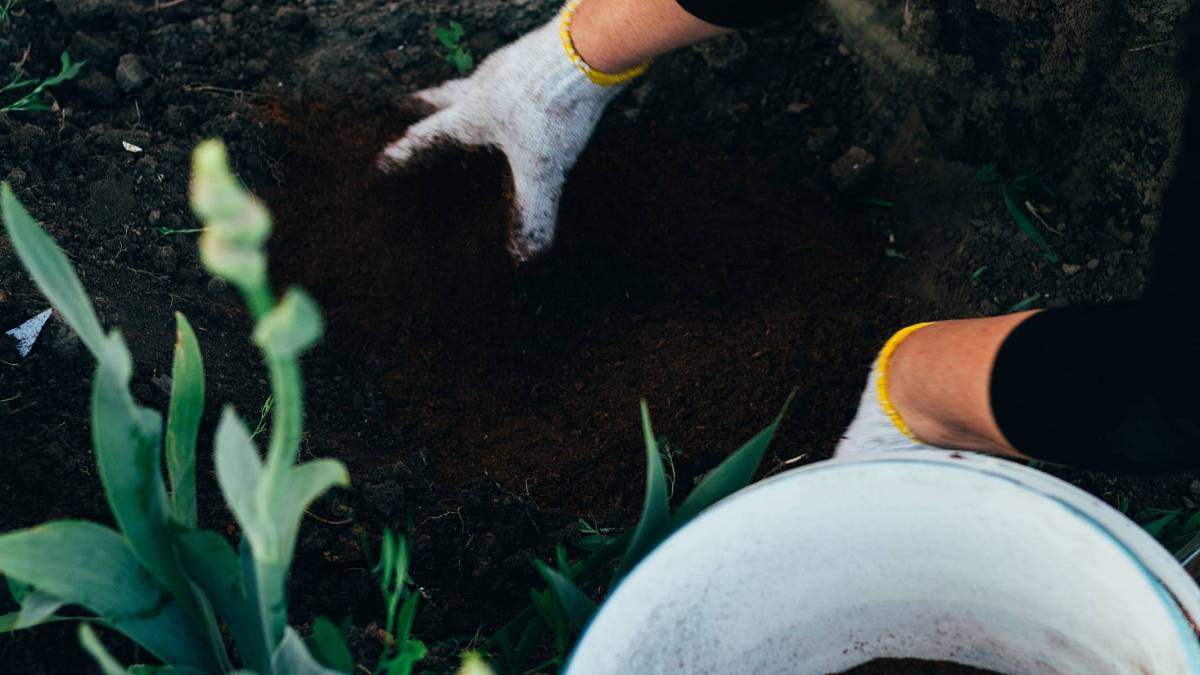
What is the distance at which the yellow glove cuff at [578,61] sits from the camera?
156 cm

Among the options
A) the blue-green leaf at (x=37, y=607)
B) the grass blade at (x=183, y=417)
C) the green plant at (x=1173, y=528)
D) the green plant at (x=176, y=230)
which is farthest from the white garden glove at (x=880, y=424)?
the green plant at (x=176, y=230)

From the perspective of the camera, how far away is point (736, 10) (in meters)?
1.34

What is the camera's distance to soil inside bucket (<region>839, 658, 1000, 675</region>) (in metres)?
1.22

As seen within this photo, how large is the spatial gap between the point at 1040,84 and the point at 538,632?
1205 mm

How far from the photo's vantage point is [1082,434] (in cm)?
101

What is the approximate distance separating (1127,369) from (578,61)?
0.96 m

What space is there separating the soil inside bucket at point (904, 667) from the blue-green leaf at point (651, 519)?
39 cm

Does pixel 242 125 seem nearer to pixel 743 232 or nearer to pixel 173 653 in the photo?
pixel 743 232

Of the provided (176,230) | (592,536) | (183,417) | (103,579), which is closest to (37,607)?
(103,579)

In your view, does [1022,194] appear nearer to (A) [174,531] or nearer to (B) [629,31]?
(B) [629,31]

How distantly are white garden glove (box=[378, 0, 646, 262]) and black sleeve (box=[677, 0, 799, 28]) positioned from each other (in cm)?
25

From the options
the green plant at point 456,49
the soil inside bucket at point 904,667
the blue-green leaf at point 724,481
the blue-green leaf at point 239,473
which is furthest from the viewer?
the green plant at point 456,49

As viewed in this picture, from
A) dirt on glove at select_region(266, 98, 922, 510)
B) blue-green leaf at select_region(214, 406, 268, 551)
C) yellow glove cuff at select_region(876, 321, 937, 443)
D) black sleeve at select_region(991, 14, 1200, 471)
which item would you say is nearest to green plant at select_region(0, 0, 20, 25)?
→ dirt on glove at select_region(266, 98, 922, 510)

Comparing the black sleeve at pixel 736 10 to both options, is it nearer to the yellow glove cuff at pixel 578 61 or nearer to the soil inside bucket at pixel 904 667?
the yellow glove cuff at pixel 578 61
